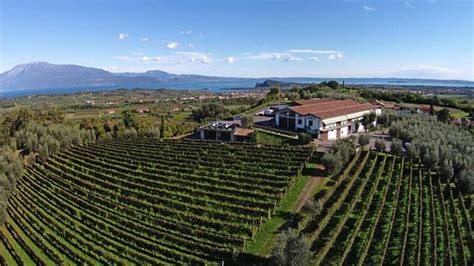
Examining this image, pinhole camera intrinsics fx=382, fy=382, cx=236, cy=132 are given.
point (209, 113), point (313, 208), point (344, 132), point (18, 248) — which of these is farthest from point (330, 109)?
point (18, 248)

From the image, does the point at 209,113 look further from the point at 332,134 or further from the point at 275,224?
the point at 275,224

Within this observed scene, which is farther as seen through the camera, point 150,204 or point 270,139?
point 270,139

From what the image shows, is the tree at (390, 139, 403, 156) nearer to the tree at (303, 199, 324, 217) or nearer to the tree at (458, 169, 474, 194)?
the tree at (458, 169, 474, 194)

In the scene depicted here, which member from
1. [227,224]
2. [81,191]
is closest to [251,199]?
[227,224]

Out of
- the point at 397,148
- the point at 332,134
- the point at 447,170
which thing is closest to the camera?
the point at 447,170

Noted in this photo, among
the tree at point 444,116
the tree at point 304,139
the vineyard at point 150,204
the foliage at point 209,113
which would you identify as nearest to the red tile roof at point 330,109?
the tree at point 304,139

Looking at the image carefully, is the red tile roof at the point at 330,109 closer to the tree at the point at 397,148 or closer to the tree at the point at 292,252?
the tree at the point at 397,148
